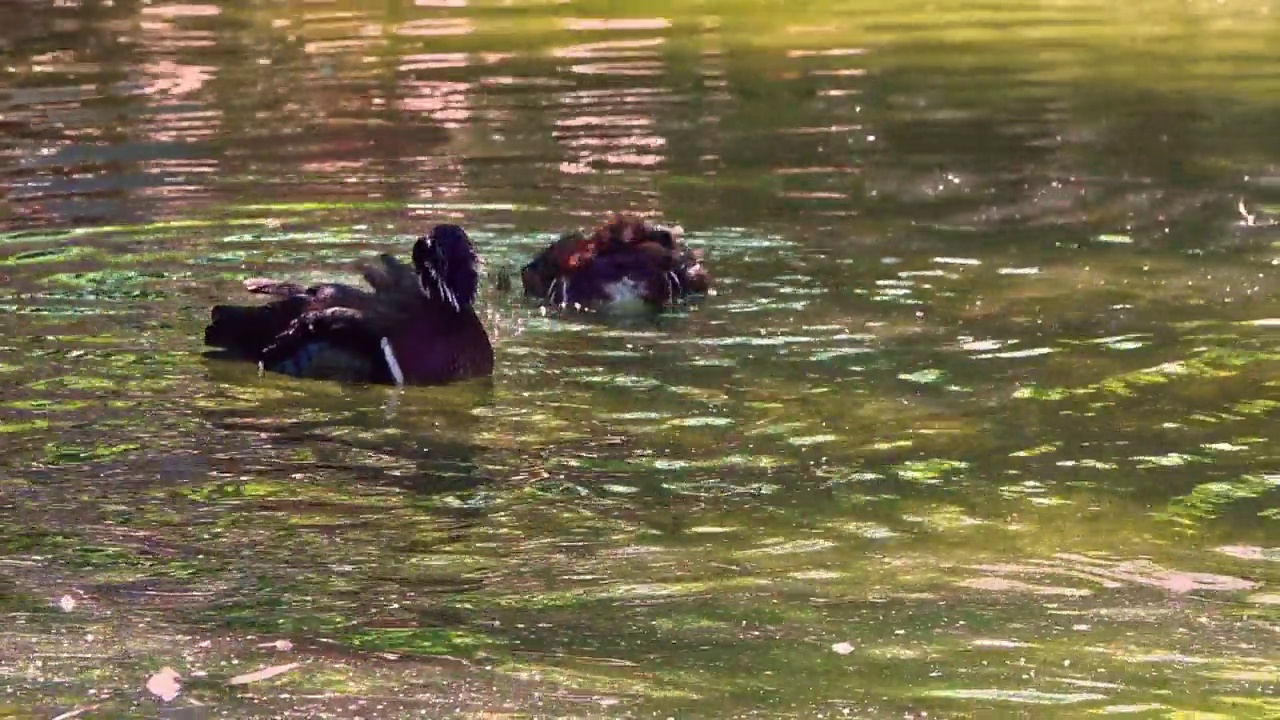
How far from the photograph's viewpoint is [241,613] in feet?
23.3

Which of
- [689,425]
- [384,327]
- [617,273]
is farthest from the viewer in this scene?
[617,273]

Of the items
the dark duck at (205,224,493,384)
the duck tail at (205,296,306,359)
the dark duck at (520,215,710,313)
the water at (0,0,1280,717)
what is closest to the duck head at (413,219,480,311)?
the dark duck at (205,224,493,384)

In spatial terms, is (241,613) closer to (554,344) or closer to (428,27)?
(554,344)

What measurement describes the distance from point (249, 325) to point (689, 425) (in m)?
2.64

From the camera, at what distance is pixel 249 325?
10.8 meters

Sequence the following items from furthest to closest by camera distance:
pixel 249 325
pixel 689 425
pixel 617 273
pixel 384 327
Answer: pixel 617 273 < pixel 249 325 < pixel 384 327 < pixel 689 425

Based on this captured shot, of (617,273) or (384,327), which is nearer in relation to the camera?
(384,327)

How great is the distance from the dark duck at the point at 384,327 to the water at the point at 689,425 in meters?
0.15

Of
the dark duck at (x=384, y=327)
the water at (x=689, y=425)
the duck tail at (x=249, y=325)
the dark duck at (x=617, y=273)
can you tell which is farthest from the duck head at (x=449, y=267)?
the dark duck at (x=617, y=273)

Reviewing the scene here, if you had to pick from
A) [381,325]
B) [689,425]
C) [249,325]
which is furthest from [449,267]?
[689,425]

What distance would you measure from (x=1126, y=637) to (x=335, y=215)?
8.60m

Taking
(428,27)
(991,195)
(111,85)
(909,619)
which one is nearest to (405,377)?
(909,619)

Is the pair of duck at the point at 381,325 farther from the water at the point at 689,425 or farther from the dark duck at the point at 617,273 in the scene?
the dark duck at the point at 617,273

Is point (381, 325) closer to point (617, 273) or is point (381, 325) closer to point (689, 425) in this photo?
point (617, 273)
